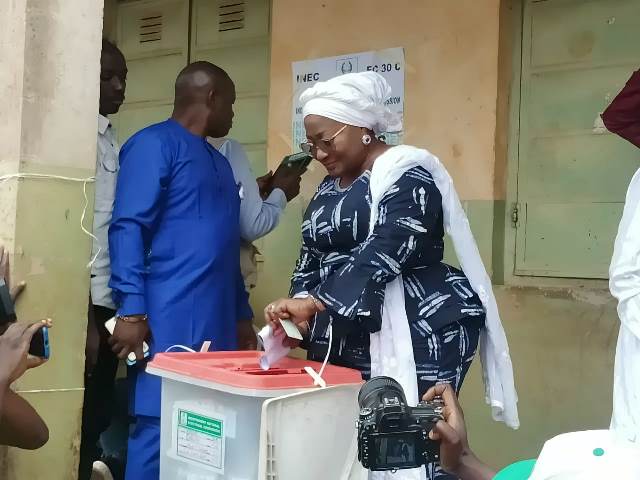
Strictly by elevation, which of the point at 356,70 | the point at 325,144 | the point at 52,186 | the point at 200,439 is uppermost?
the point at 356,70

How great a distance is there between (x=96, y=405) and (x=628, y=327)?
219 centimetres

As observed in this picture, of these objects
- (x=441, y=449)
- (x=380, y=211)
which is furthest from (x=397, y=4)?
(x=441, y=449)

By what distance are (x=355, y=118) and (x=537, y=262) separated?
1.61m

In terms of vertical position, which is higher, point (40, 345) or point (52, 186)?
point (52, 186)

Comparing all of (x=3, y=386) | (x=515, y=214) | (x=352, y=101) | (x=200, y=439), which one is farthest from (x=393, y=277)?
(x=515, y=214)

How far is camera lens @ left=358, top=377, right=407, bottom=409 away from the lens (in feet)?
5.30

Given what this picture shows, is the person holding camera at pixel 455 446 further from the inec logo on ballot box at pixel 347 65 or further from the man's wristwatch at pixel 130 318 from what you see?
the inec logo on ballot box at pixel 347 65

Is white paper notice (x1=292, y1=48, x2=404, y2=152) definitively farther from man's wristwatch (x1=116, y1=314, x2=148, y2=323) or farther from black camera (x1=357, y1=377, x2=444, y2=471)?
black camera (x1=357, y1=377, x2=444, y2=471)

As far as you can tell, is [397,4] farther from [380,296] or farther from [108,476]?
[108,476]

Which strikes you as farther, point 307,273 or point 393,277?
point 307,273

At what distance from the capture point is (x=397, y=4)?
167 inches

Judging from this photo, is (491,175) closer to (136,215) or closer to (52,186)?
(136,215)

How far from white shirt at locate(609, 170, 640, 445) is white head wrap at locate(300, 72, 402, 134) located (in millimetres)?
802

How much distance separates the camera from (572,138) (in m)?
3.83
